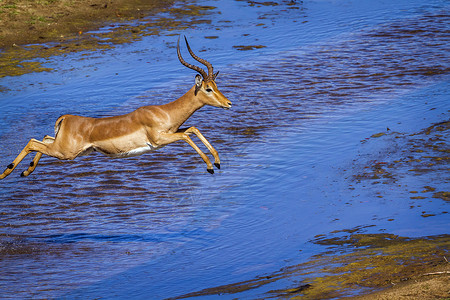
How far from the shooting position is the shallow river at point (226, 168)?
8.65 meters

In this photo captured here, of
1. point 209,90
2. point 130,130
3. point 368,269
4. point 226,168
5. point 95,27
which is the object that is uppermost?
point 209,90

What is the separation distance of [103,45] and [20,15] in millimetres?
3214

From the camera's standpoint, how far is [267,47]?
20031mm

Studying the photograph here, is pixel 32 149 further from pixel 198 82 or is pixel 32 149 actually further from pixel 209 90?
pixel 209 90

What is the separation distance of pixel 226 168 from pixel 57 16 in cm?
1233

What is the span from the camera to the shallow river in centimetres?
865

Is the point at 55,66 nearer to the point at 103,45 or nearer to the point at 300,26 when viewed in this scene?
the point at 103,45

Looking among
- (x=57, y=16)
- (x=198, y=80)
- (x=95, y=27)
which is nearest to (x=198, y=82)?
(x=198, y=80)

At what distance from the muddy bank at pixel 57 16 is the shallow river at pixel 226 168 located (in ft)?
6.42

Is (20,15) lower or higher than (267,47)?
higher

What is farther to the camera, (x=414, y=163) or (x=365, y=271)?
(x=414, y=163)

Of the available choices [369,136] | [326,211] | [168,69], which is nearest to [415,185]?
[326,211]

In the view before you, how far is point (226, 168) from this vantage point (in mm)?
12000

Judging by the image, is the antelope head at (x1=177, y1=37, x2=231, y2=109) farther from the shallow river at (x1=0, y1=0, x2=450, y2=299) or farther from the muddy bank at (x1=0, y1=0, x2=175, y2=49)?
the muddy bank at (x1=0, y1=0, x2=175, y2=49)
